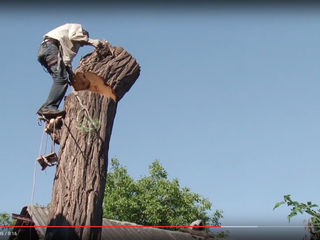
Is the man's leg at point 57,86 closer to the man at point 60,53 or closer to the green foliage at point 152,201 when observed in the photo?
the man at point 60,53

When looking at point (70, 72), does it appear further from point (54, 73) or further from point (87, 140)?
point (87, 140)

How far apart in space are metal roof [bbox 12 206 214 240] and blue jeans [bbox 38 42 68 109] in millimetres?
3238

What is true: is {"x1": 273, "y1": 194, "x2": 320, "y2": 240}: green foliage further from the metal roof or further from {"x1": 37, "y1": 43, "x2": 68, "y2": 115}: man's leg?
the metal roof

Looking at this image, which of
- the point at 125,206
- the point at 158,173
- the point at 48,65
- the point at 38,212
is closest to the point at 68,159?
the point at 48,65

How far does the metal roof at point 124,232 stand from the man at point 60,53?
328cm

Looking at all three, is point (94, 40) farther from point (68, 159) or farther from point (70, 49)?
point (68, 159)

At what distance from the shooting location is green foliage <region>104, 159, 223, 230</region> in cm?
2319

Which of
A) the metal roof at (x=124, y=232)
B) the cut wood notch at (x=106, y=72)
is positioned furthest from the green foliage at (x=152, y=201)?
the cut wood notch at (x=106, y=72)

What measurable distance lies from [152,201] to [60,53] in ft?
62.1

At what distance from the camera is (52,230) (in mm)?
4258

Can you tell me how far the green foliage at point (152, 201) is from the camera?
76.1ft

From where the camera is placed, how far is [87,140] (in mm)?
4734

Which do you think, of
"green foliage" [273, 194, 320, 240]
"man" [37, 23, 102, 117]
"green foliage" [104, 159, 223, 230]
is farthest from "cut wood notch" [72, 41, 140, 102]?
"green foliage" [104, 159, 223, 230]

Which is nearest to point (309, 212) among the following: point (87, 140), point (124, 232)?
point (87, 140)
